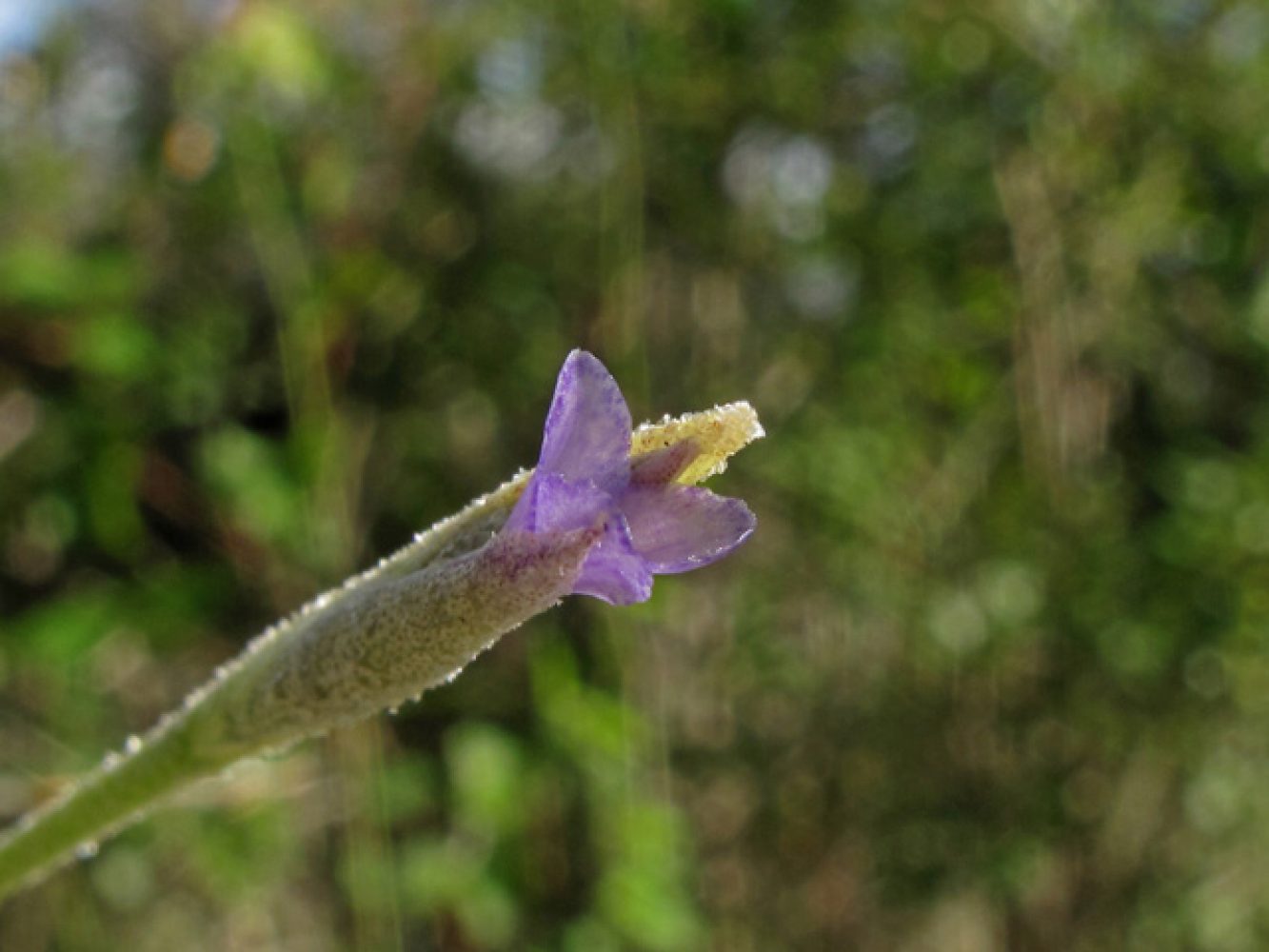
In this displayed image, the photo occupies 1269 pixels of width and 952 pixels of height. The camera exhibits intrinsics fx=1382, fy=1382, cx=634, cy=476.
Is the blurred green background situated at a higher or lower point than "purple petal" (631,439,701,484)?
higher

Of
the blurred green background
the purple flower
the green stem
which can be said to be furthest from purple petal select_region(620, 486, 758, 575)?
the blurred green background

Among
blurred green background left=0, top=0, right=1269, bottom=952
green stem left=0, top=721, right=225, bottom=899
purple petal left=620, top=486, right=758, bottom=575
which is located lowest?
A: green stem left=0, top=721, right=225, bottom=899

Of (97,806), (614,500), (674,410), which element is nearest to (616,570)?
(614,500)

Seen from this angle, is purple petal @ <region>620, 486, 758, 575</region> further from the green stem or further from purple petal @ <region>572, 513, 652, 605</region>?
the green stem

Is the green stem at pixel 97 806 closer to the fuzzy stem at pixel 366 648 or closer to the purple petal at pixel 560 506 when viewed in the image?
the fuzzy stem at pixel 366 648

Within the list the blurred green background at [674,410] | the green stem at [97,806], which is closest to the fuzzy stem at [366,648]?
the green stem at [97,806]

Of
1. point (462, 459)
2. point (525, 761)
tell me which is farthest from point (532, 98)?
point (525, 761)

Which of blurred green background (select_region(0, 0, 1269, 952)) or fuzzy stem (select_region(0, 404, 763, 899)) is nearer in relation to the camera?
fuzzy stem (select_region(0, 404, 763, 899))
